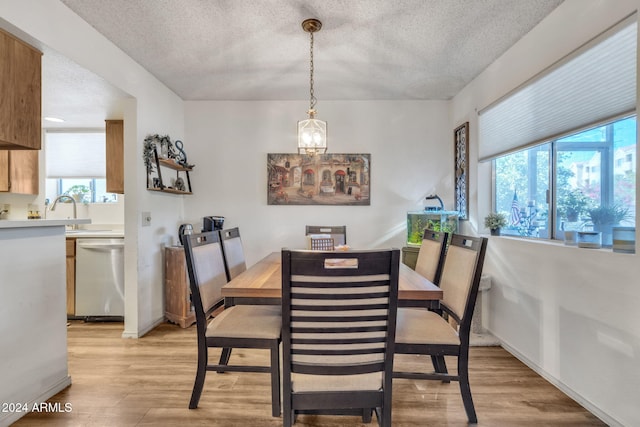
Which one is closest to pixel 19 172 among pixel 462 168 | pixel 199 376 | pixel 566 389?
pixel 199 376

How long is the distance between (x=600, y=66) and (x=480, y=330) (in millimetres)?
2231

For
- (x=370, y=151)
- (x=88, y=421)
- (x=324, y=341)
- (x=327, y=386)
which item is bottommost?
(x=88, y=421)

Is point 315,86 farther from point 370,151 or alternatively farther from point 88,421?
point 88,421

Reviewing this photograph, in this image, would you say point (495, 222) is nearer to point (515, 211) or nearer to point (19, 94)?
point (515, 211)

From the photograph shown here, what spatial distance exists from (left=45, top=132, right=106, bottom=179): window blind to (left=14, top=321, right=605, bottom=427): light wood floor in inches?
96.8

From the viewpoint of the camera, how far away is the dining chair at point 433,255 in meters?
2.06

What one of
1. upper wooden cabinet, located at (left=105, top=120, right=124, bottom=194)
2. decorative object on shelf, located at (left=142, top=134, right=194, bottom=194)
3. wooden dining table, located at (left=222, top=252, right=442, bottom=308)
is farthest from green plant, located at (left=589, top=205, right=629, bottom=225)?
upper wooden cabinet, located at (left=105, top=120, right=124, bottom=194)

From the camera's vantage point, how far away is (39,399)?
72.6 inches

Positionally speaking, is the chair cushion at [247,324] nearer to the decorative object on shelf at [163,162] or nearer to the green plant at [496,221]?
the decorative object on shelf at [163,162]

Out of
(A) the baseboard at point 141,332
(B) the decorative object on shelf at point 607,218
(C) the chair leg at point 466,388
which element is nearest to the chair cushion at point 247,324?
(C) the chair leg at point 466,388

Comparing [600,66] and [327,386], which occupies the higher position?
[600,66]

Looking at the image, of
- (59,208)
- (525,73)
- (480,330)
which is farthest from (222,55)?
(480,330)

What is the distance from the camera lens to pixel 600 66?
1763mm

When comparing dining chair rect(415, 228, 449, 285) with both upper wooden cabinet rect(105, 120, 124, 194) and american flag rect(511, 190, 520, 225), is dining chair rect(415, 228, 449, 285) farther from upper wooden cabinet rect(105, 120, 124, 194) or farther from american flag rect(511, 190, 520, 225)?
upper wooden cabinet rect(105, 120, 124, 194)
